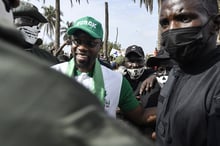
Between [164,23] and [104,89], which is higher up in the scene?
[164,23]

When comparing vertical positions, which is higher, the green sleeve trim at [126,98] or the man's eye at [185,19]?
the man's eye at [185,19]

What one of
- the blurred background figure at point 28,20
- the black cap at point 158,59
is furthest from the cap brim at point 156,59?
the blurred background figure at point 28,20

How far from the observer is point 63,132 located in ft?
1.45

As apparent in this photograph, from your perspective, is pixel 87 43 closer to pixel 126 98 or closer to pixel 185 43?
pixel 126 98

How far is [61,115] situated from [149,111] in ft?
9.59

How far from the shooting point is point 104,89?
296 centimetres

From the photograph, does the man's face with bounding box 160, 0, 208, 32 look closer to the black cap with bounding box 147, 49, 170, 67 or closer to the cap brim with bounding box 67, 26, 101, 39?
the cap brim with bounding box 67, 26, 101, 39

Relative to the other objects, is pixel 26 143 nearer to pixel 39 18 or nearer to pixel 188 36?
pixel 188 36

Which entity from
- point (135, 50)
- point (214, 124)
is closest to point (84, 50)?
point (214, 124)

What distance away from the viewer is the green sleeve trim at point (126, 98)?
313 cm

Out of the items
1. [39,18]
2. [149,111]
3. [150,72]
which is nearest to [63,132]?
[149,111]

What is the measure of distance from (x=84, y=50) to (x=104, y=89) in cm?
33

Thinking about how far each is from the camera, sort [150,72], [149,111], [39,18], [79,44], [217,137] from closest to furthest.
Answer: [217,137] < [79,44] < [149,111] < [39,18] < [150,72]

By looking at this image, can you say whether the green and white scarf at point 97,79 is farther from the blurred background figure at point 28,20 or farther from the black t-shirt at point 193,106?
the blurred background figure at point 28,20
